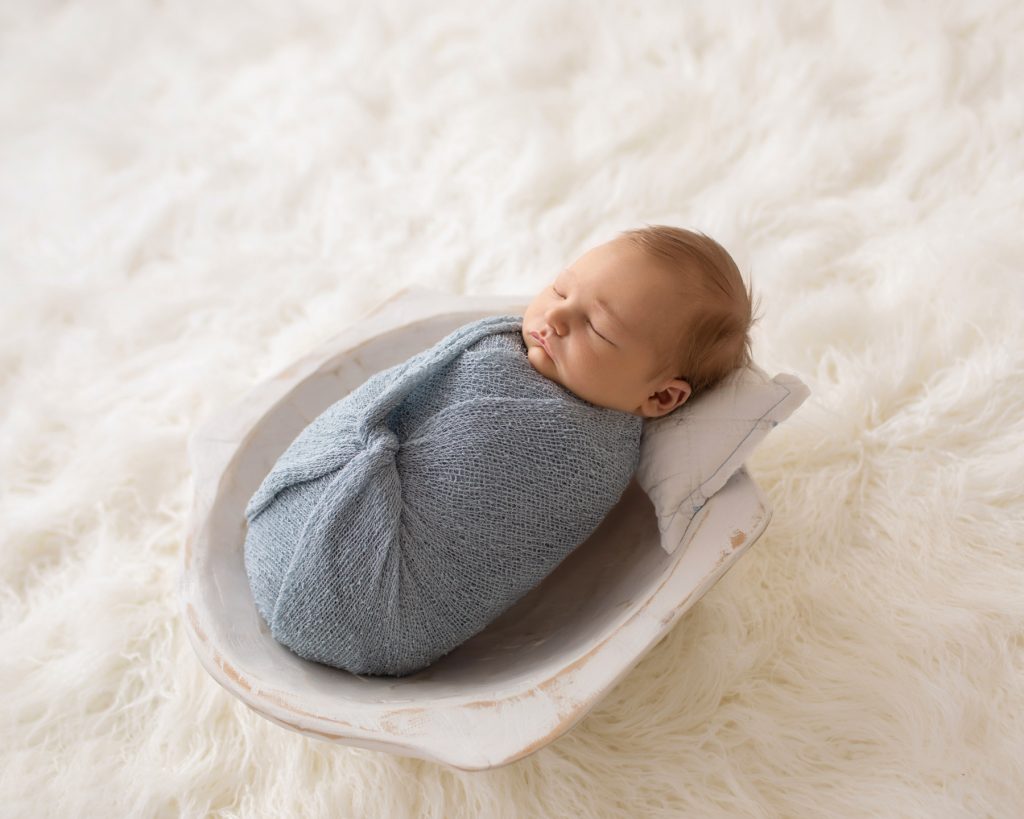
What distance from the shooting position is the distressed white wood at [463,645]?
2.32 feet

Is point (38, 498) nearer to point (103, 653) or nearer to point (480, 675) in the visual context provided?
point (103, 653)

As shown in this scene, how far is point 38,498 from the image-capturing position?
1127mm

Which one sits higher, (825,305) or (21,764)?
(21,764)

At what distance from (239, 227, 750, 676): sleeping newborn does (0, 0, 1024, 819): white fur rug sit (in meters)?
0.17

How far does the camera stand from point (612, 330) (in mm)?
834

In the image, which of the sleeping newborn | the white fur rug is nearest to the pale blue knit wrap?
the sleeping newborn

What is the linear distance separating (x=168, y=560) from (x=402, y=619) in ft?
1.30

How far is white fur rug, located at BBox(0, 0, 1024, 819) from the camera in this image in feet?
2.88

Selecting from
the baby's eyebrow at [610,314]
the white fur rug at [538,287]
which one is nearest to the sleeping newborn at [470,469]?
the baby's eyebrow at [610,314]

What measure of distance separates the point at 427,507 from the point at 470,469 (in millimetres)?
51

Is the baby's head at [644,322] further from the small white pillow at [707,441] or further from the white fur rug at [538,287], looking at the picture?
the white fur rug at [538,287]

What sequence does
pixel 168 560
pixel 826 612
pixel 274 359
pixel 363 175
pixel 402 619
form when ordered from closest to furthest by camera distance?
pixel 402 619
pixel 826 612
pixel 168 560
pixel 274 359
pixel 363 175

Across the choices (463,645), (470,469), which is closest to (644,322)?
(470,469)

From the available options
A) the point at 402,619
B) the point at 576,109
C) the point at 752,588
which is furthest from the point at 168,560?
the point at 576,109
